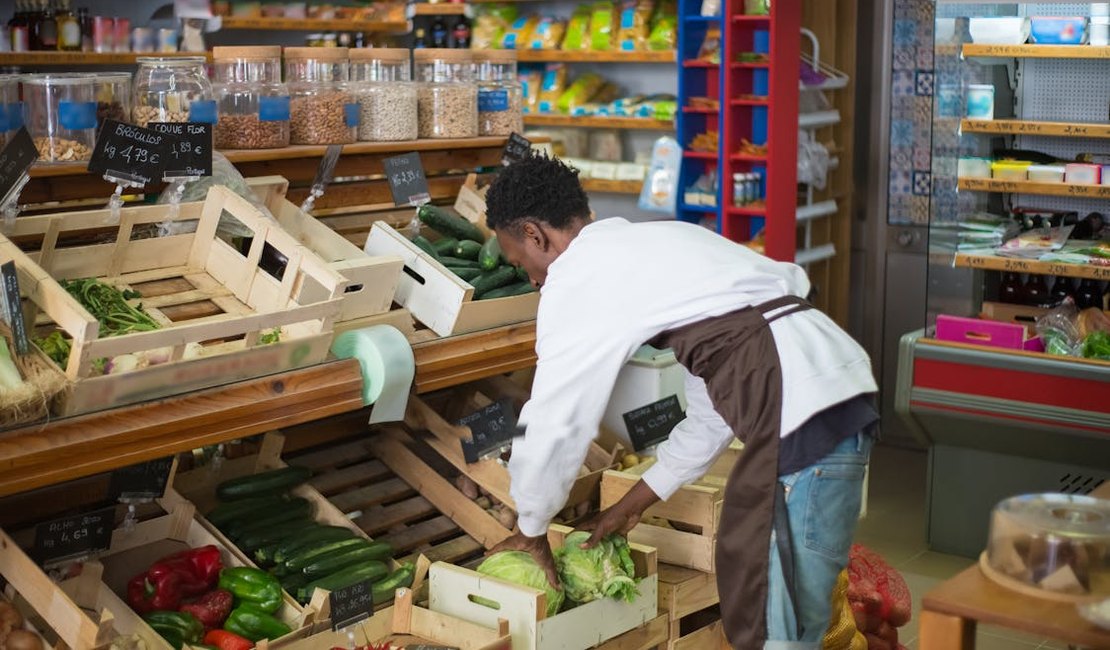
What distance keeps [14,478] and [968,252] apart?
13.8 ft

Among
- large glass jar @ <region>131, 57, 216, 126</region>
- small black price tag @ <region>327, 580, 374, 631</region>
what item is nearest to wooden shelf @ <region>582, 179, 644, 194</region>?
large glass jar @ <region>131, 57, 216, 126</region>

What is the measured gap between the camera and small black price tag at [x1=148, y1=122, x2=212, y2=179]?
3342 mm

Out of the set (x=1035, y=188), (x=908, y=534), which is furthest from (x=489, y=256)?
(x=908, y=534)

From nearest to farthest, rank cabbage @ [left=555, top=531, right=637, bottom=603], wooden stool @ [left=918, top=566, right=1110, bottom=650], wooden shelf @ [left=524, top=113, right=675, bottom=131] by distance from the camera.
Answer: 1. wooden stool @ [left=918, top=566, right=1110, bottom=650]
2. cabbage @ [left=555, top=531, right=637, bottom=603]
3. wooden shelf @ [left=524, top=113, right=675, bottom=131]

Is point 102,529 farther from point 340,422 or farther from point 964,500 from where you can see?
point 964,500

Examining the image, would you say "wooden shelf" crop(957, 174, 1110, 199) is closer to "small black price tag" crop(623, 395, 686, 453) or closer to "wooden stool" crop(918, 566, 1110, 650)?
"small black price tag" crop(623, 395, 686, 453)

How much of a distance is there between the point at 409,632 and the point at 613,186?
16.3 feet

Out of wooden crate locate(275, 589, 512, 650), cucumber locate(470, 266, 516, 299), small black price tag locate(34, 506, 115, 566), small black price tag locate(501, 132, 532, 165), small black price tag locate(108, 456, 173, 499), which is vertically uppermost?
small black price tag locate(501, 132, 532, 165)

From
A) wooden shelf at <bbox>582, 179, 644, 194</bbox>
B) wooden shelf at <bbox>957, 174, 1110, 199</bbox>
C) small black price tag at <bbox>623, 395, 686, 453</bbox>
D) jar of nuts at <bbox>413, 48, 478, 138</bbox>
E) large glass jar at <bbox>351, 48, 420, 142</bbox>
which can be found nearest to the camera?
small black price tag at <bbox>623, 395, 686, 453</bbox>

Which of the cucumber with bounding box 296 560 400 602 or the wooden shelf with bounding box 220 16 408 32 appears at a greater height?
the wooden shelf with bounding box 220 16 408 32

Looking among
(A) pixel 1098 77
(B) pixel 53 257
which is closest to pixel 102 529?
(B) pixel 53 257

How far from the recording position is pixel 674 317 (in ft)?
9.22

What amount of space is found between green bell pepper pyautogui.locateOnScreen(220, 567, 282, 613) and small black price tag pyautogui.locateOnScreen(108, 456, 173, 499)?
286mm

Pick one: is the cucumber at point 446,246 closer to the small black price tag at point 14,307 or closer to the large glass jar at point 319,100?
the large glass jar at point 319,100
